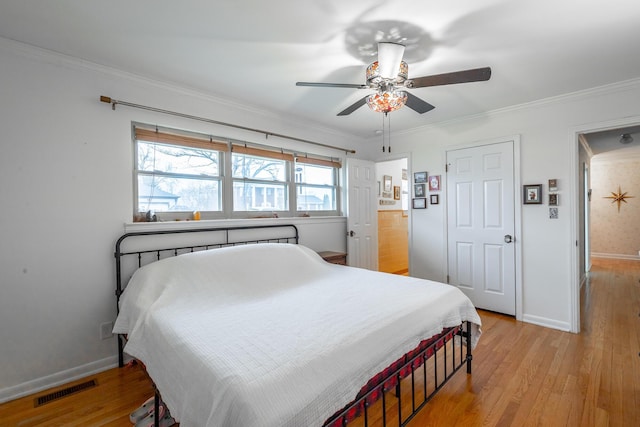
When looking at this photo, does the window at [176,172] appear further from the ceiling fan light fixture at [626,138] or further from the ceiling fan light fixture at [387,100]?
the ceiling fan light fixture at [626,138]

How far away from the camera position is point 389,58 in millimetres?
1931

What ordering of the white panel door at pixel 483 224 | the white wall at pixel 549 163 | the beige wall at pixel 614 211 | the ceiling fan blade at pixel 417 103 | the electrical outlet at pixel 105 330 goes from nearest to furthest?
1. the ceiling fan blade at pixel 417 103
2. the electrical outlet at pixel 105 330
3. the white wall at pixel 549 163
4. the white panel door at pixel 483 224
5. the beige wall at pixel 614 211

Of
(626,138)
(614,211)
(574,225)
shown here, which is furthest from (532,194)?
(614,211)

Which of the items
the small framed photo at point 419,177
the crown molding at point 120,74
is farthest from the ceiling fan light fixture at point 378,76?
the small framed photo at point 419,177

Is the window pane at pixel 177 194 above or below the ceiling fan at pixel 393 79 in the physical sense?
below

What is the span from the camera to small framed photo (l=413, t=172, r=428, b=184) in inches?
163

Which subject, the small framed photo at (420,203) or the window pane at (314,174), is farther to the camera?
the small framed photo at (420,203)

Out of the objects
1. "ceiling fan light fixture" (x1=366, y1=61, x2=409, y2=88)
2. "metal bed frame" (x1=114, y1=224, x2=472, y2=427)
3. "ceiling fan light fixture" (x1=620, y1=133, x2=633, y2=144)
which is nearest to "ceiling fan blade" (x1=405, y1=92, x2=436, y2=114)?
"ceiling fan light fixture" (x1=366, y1=61, x2=409, y2=88)

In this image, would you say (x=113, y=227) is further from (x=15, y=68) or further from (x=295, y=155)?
(x=295, y=155)

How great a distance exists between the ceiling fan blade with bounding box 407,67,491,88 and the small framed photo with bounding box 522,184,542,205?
2.06 metres

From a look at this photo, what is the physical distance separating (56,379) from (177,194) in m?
1.68

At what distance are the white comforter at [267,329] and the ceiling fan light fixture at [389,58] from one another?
155 centimetres

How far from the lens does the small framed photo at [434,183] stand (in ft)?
13.2

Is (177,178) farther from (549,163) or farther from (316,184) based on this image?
(549,163)
